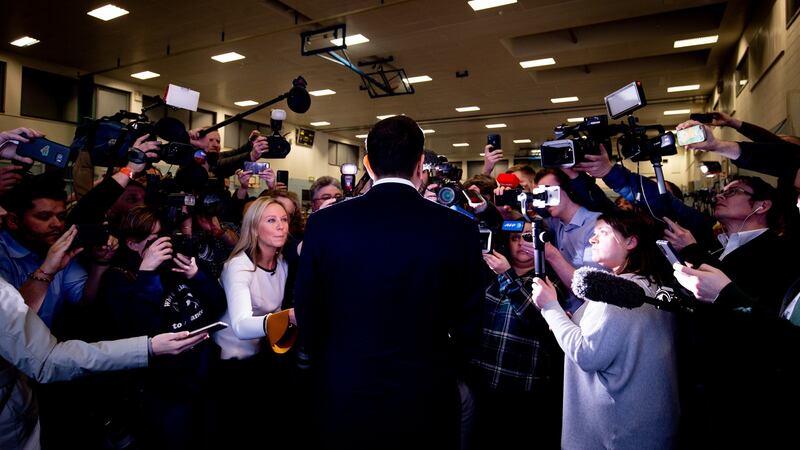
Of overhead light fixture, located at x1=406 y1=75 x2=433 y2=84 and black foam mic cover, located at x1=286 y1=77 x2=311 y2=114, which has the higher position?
overhead light fixture, located at x1=406 y1=75 x2=433 y2=84

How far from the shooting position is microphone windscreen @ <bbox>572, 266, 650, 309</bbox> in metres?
1.07

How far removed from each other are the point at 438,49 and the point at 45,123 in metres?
7.18

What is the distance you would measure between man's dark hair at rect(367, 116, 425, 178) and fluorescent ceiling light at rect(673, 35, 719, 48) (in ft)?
24.0

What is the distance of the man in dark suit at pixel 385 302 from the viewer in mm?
1209

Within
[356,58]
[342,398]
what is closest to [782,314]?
[342,398]

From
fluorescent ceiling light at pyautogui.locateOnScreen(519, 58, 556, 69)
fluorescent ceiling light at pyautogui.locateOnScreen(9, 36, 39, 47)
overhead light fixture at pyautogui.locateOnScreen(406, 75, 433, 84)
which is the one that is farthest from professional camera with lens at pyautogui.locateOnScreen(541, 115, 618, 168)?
fluorescent ceiling light at pyautogui.locateOnScreen(9, 36, 39, 47)

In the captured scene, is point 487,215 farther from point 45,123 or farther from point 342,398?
point 45,123

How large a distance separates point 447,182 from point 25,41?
8268 millimetres

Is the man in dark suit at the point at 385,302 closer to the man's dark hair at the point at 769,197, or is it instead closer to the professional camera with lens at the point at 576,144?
the professional camera with lens at the point at 576,144

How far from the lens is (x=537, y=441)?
187 centimetres

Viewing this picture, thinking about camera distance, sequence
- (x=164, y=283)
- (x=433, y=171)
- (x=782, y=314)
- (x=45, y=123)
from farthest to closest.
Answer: (x=45, y=123) < (x=433, y=171) < (x=164, y=283) < (x=782, y=314)

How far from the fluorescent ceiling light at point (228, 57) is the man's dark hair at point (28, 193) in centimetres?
624

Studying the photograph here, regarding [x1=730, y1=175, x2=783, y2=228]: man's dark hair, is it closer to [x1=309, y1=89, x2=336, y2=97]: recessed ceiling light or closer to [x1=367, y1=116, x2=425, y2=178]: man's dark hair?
[x1=367, y1=116, x2=425, y2=178]: man's dark hair

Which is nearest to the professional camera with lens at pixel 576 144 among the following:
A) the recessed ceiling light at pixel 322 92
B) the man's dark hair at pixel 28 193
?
the man's dark hair at pixel 28 193
